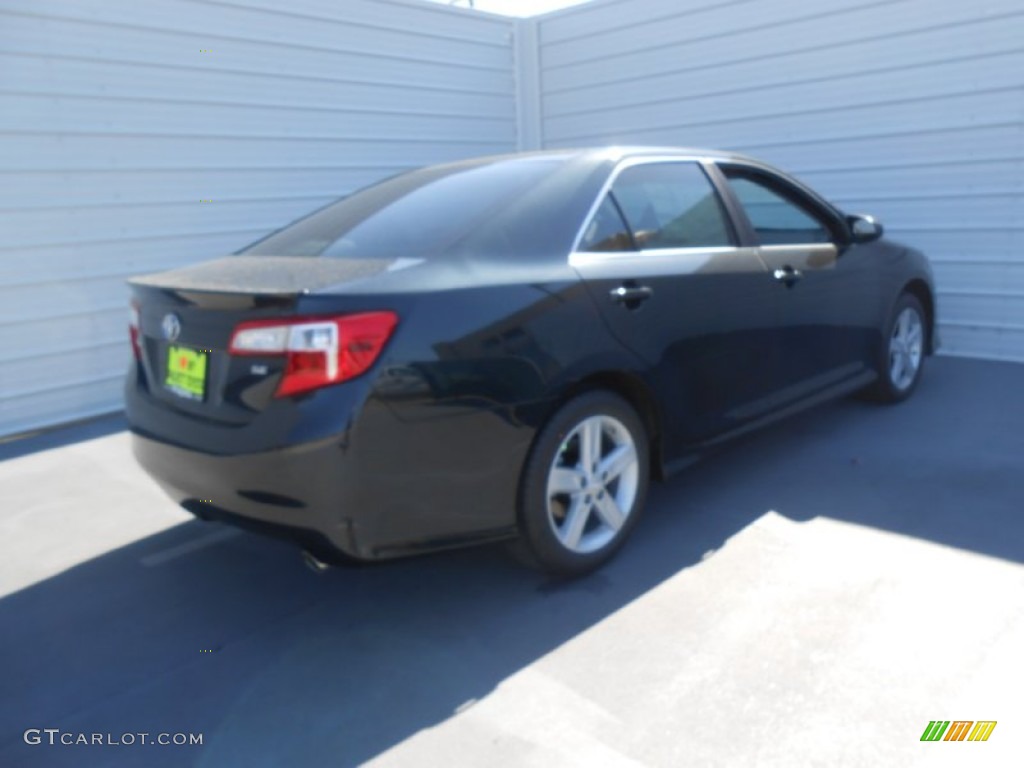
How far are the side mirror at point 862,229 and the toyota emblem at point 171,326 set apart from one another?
3.48m

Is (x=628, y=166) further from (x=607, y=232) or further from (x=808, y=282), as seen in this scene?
(x=808, y=282)

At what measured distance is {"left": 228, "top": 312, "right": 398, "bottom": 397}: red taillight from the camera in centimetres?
252

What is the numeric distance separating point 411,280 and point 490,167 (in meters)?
1.14

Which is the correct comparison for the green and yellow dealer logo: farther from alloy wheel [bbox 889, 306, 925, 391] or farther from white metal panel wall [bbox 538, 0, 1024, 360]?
white metal panel wall [bbox 538, 0, 1024, 360]

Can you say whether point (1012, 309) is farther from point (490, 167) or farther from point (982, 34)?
point (490, 167)

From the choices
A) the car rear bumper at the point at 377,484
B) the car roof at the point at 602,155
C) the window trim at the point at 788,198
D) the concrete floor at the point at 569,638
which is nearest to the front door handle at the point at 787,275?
the window trim at the point at 788,198

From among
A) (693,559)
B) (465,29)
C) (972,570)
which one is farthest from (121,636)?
(465,29)

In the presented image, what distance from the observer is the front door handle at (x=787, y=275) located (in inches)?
158

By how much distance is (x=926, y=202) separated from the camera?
6.54 m

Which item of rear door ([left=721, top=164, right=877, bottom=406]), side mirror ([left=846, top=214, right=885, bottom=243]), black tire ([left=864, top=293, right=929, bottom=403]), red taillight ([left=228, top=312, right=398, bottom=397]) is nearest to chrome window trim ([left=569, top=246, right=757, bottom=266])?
rear door ([left=721, top=164, right=877, bottom=406])

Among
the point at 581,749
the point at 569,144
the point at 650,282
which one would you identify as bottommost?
the point at 581,749

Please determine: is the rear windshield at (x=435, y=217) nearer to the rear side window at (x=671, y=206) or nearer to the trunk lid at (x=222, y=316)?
the trunk lid at (x=222, y=316)

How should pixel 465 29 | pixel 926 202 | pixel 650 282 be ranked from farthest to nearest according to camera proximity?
pixel 465 29
pixel 926 202
pixel 650 282

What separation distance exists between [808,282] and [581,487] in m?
1.83
